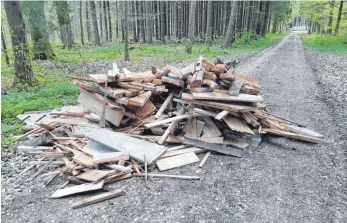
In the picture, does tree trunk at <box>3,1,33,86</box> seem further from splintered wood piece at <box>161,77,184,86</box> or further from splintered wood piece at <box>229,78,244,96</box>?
splintered wood piece at <box>229,78,244,96</box>

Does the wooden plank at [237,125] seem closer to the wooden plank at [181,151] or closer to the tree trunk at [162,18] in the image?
the wooden plank at [181,151]

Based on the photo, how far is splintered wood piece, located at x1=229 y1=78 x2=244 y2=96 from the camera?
5.44 metres

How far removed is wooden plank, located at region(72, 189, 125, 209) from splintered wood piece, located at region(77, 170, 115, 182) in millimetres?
332

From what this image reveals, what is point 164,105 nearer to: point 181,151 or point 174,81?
point 174,81

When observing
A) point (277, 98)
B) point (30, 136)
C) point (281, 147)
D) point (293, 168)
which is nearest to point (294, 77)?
point (277, 98)

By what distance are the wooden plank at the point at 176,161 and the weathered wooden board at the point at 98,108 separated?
5.12ft

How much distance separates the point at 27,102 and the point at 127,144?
4.77 m

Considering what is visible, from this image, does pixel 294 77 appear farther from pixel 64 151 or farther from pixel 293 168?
pixel 64 151

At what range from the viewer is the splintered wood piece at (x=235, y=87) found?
17.9ft

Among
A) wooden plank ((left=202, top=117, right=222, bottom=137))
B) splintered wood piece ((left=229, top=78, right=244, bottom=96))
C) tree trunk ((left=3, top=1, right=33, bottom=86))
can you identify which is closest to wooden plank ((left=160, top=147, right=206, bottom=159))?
wooden plank ((left=202, top=117, right=222, bottom=137))

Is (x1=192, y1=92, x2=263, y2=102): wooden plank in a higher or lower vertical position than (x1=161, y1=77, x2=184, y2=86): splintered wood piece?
lower

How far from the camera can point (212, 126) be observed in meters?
5.33

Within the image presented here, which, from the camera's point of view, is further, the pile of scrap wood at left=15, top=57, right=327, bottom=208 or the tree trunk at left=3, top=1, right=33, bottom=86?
the tree trunk at left=3, top=1, right=33, bottom=86

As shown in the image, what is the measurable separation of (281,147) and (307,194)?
1496 millimetres
